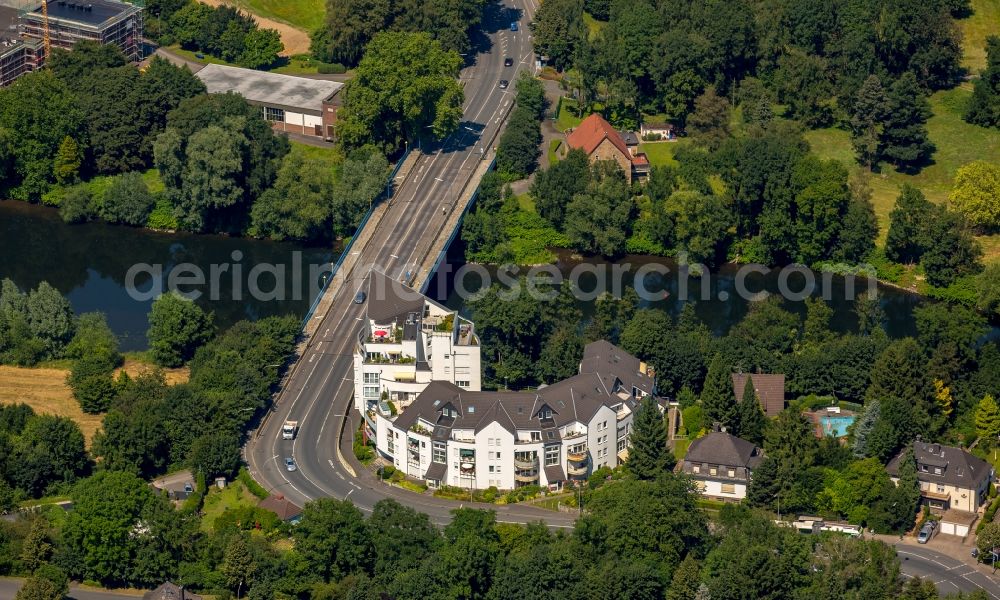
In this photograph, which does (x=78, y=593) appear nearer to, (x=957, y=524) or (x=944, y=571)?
(x=944, y=571)

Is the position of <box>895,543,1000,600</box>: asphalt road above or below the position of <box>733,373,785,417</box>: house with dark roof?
below

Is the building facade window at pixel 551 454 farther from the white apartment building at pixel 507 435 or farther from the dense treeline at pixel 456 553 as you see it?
the dense treeline at pixel 456 553

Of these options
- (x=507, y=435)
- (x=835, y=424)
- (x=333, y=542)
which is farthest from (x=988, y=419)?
(x=333, y=542)

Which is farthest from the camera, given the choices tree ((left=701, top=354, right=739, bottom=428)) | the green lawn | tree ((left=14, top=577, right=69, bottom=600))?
tree ((left=701, top=354, right=739, bottom=428))

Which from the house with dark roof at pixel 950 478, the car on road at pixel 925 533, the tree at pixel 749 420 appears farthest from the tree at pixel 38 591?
the house with dark roof at pixel 950 478

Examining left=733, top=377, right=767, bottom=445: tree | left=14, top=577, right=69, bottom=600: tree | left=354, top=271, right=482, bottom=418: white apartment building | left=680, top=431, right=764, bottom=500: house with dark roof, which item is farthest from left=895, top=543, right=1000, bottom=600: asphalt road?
left=14, top=577, right=69, bottom=600: tree

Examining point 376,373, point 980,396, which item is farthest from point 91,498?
point 980,396

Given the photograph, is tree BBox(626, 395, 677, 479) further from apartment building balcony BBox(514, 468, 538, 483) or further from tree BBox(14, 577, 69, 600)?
tree BBox(14, 577, 69, 600)
